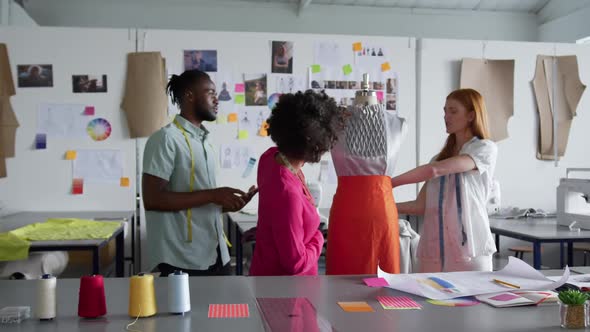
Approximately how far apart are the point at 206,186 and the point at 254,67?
2564 millimetres

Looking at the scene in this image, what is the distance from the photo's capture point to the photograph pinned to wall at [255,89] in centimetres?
462

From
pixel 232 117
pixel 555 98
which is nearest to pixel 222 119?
pixel 232 117

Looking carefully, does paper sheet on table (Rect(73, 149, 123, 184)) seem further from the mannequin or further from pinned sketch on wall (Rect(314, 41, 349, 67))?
the mannequin

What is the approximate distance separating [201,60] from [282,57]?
641mm

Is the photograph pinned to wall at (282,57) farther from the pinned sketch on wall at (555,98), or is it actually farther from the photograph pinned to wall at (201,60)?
the pinned sketch on wall at (555,98)

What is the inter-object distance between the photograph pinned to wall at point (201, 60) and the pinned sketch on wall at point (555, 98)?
107 inches

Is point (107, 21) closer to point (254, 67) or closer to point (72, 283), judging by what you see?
point (254, 67)

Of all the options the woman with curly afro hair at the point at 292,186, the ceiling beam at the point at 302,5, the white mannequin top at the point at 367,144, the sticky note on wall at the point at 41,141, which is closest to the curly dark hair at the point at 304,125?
the woman with curly afro hair at the point at 292,186

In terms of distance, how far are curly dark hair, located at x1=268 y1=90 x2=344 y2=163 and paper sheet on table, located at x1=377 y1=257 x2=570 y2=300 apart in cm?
43

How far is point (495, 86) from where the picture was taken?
4.91 m

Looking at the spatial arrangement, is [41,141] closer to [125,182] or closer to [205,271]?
[125,182]

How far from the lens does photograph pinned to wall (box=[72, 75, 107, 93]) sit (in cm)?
442

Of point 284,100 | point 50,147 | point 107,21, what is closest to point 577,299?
point 284,100

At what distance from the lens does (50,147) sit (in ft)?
14.4
